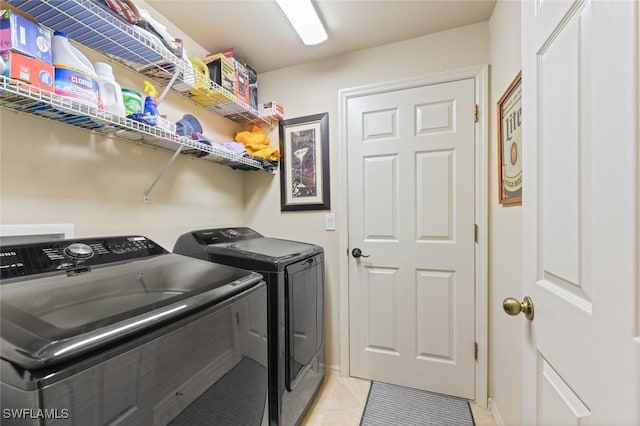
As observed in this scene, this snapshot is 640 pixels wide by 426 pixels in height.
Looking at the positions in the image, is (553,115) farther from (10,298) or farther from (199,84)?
(199,84)

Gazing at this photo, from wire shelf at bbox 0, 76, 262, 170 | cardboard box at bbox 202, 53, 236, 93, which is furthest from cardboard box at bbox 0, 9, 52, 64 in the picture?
cardboard box at bbox 202, 53, 236, 93

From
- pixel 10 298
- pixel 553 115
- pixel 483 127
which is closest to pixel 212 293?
pixel 10 298

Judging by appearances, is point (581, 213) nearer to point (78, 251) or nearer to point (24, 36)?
point (78, 251)

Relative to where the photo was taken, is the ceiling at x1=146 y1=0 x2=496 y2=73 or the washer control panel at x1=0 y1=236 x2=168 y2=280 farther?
the ceiling at x1=146 y1=0 x2=496 y2=73

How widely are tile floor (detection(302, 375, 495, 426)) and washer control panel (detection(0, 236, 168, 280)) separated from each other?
1.41m

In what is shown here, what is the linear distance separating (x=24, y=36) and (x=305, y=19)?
1272 mm

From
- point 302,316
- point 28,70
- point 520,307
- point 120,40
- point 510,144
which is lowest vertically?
point 302,316

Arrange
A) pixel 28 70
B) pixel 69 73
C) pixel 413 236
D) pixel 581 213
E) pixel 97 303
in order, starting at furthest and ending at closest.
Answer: pixel 413 236, pixel 69 73, pixel 28 70, pixel 97 303, pixel 581 213

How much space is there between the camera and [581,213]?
1.84 feet

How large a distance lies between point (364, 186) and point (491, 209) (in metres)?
0.84

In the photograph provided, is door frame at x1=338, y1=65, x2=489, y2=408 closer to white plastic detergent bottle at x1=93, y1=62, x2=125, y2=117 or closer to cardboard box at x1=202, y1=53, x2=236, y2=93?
cardboard box at x1=202, y1=53, x2=236, y2=93

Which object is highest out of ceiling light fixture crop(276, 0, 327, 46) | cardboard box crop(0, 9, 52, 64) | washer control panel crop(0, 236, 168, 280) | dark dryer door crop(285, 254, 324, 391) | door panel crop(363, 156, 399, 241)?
ceiling light fixture crop(276, 0, 327, 46)

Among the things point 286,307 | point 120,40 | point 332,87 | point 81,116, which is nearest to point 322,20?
point 332,87

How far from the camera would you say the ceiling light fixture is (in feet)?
4.96
